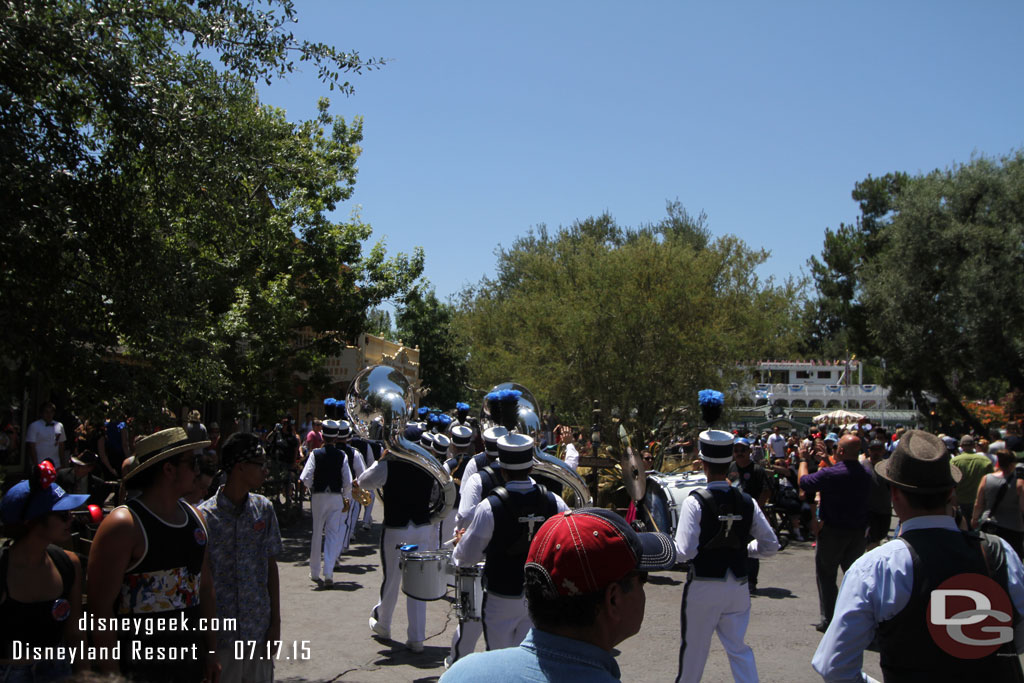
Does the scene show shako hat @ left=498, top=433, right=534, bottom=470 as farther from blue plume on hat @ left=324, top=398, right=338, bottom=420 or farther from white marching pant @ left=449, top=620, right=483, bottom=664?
blue plume on hat @ left=324, top=398, right=338, bottom=420

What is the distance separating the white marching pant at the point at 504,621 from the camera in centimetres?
558

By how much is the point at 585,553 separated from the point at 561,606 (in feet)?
0.43

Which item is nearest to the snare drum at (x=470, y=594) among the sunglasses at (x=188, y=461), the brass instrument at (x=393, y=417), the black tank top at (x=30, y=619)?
the brass instrument at (x=393, y=417)

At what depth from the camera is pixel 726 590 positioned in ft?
19.3

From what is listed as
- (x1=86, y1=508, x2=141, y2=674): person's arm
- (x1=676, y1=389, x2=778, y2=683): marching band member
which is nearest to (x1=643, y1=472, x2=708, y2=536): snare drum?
(x1=676, y1=389, x2=778, y2=683): marching band member

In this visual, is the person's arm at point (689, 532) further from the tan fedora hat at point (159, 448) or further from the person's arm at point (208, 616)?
the tan fedora hat at point (159, 448)

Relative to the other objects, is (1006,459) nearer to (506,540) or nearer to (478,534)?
(506,540)

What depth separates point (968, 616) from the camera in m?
2.99

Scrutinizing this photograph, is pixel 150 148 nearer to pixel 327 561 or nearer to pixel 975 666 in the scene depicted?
pixel 327 561

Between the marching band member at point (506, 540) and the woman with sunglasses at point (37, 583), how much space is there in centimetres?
240

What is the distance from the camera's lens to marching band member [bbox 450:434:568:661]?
18.0 feet

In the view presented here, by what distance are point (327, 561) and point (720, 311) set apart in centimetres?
1454

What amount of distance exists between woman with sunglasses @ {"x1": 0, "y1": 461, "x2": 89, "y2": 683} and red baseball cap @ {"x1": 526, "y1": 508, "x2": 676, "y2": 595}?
2.40 metres

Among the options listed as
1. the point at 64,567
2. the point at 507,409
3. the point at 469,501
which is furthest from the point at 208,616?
the point at 507,409
